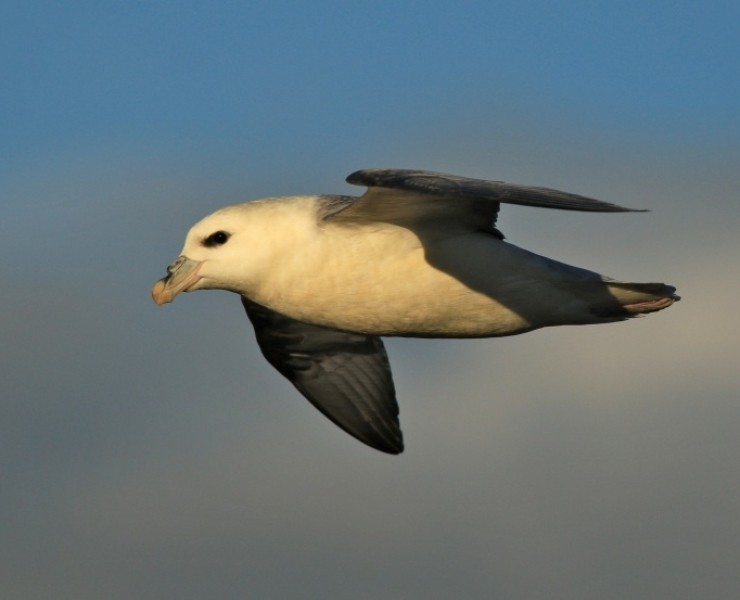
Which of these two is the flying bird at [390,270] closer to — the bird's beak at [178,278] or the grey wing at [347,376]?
the bird's beak at [178,278]

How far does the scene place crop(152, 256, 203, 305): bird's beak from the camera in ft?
35.3

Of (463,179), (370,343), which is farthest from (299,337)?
(463,179)

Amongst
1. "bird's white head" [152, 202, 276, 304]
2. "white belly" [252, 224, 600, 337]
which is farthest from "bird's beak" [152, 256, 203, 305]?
"white belly" [252, 224, 600, 337]

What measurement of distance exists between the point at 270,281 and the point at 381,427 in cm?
323

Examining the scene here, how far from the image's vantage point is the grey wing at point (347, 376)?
13.6m

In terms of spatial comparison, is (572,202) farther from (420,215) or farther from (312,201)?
(312,201)

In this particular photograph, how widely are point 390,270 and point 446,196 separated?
1182 millimetres

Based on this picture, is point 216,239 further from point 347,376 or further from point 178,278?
point 347,376

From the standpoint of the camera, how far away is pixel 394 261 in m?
10.7

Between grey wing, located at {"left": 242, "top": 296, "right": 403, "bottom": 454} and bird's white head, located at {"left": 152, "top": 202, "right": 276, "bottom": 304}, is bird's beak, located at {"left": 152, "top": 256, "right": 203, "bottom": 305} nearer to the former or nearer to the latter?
bird's white head, located at {"left": 152, "top": 202, "right": 276, "bottom": 304}

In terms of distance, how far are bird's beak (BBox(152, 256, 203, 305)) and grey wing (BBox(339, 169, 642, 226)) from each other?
1037 mm

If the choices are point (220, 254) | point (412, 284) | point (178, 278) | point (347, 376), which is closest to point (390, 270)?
point (412, 284)

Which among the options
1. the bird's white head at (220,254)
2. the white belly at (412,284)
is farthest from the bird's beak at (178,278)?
the white belly at (412,284)

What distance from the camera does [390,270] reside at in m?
10.7
